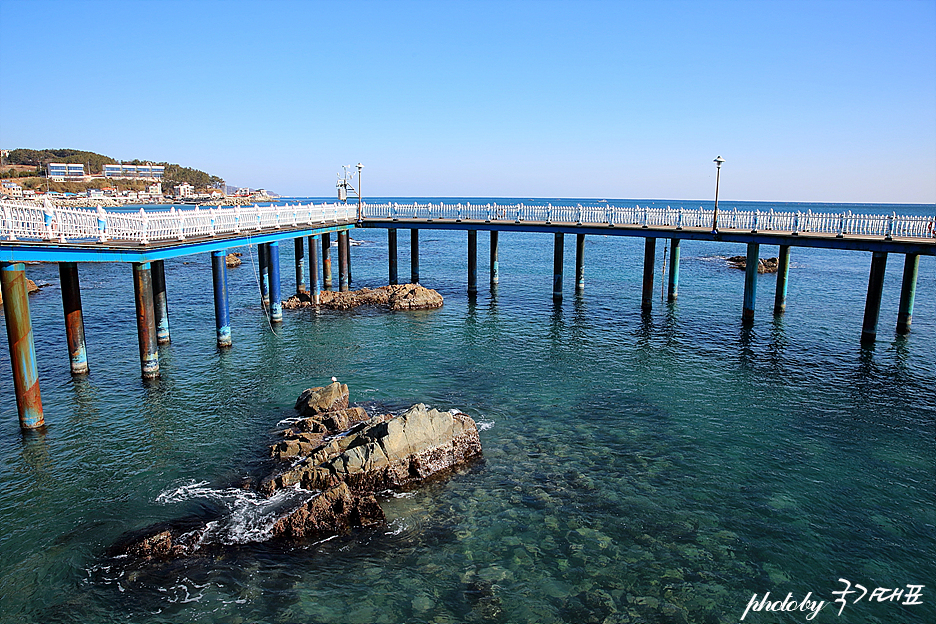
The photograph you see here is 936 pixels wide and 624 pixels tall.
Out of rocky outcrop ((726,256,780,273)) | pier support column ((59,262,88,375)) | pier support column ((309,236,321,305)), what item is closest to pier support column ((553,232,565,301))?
pier support column ((309,236,321,305))

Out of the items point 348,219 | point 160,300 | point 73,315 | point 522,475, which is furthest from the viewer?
point 348,219

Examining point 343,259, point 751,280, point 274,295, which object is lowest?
point 274,295

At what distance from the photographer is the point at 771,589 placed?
985 cm

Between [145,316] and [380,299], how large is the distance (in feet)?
50.8

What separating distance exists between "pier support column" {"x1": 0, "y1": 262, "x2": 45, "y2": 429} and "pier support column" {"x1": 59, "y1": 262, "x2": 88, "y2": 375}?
2427 millimetres

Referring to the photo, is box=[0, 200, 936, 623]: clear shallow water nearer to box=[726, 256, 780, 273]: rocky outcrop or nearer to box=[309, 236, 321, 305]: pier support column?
box=[309, 236, 321, 305]: pier support column

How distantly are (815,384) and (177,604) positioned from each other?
65.0ft

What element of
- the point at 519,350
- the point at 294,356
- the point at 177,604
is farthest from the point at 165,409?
the point at 519,350

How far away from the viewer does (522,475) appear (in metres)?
13.5

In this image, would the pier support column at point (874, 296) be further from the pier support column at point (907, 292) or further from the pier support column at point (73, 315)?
the pier support column at point (73, 315)

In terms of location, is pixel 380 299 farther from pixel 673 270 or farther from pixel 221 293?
pixel 673 270

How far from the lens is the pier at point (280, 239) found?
51.9 ft

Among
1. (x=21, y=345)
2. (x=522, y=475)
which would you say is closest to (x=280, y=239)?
(x=21, y=345)

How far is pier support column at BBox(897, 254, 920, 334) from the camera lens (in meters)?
24.5
